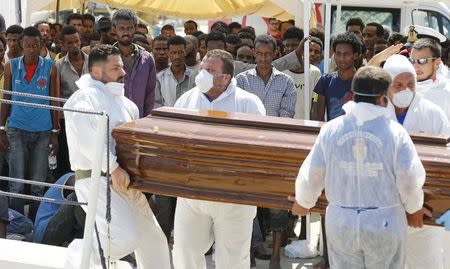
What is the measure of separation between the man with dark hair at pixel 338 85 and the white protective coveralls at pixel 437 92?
0.97 m

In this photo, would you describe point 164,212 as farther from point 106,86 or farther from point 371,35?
point 371,35

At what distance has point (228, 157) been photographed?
5312 mm

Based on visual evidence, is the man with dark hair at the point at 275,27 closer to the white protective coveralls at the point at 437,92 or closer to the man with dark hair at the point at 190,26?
the man with dark hair at the point at 190,26

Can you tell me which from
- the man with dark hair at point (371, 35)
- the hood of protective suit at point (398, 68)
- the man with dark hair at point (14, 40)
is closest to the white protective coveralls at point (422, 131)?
the hood of protective suit at point (398, 68)

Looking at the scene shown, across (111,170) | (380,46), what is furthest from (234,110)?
(380,46)

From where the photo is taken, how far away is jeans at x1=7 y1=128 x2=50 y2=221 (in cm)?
786

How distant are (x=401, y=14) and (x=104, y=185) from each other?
31.3ft

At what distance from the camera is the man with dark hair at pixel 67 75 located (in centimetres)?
824

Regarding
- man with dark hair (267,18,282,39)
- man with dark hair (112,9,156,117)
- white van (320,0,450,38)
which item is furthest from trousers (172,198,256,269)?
white van (320,0,450,38)

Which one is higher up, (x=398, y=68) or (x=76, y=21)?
(x=76, y=21)

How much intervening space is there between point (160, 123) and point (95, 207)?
671 millimetres

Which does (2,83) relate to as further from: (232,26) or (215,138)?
(232,26)

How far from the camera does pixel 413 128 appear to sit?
5.62m

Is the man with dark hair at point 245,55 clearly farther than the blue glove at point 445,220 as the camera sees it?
Yes
